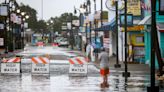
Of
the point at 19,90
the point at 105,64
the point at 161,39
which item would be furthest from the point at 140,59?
the point at 19,90

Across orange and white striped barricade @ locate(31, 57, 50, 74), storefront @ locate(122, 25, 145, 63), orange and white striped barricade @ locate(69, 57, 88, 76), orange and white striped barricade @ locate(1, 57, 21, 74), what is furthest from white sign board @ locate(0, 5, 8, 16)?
orange and white striped barricade @ locate(69, 57, 88, 76)

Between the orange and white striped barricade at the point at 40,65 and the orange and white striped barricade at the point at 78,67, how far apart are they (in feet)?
4.50

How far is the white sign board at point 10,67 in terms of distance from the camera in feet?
111

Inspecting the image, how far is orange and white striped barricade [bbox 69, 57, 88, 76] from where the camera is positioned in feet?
110

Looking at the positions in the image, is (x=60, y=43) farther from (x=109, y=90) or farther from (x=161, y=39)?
(x=109, y=90)

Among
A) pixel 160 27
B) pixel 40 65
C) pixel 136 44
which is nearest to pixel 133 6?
pixel 136 44

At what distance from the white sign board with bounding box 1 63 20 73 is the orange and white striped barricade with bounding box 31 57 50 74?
0.92m

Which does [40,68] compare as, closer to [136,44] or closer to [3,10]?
[136,44]

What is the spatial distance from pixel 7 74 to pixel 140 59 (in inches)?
665

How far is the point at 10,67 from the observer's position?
111 ft

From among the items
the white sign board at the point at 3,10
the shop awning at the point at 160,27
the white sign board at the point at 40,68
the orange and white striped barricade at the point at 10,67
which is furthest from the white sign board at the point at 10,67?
the white sign board at the point at 3,10

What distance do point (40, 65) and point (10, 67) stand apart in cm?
172

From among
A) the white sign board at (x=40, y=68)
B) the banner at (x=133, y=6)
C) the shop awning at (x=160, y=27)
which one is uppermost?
the banner at (x=133, y=6)

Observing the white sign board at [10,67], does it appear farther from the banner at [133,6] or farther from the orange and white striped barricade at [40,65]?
the banner at [133,6]
